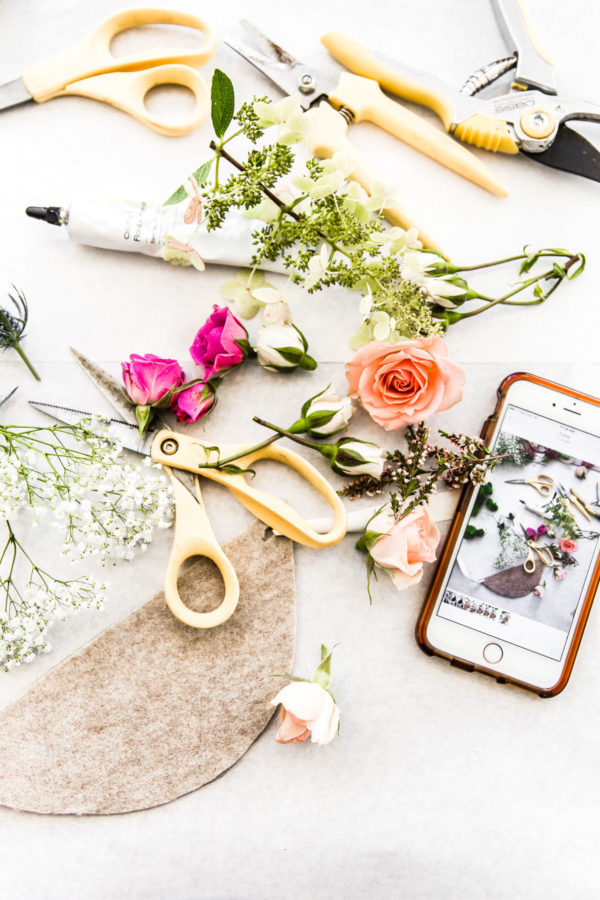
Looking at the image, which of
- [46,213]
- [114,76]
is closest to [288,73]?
[114,76]

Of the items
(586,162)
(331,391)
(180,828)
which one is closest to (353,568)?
(331,391)

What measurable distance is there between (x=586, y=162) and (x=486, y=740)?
695 millimetres

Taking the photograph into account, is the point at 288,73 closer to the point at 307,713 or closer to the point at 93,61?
the point at 93,61

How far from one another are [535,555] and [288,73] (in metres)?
0.64

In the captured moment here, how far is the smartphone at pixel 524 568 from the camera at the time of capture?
0.82 metres

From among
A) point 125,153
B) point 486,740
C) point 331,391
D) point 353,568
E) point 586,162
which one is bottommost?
point 486,740

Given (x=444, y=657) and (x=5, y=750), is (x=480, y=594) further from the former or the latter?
(x=5, y=750)

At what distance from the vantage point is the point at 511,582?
0.82m

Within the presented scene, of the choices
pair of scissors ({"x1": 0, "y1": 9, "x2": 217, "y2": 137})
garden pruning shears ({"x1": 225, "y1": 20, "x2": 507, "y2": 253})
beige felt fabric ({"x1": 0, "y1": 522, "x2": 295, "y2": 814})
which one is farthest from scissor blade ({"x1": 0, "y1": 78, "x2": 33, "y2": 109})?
beige felt fabric ({"x1": 0, "y1": 522, "x2": 295, "y2": 814})

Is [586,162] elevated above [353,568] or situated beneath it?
elevated above

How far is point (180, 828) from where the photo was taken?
830 millimetres

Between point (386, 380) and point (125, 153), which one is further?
point (125, 153)

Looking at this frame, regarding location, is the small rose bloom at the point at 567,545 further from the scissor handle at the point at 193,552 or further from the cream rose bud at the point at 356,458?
the scissor handle at the point at 193,552

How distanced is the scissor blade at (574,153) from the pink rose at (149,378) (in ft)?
1.65
